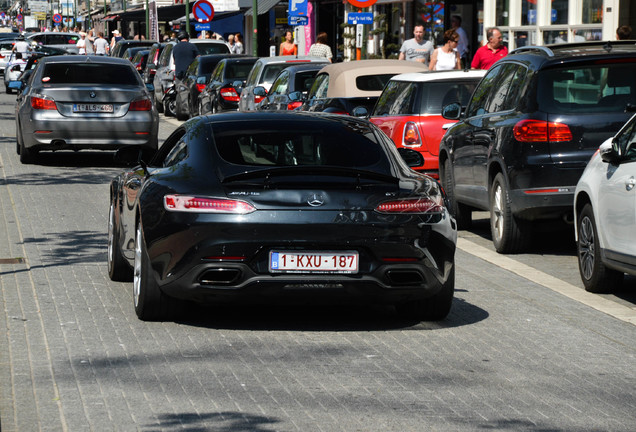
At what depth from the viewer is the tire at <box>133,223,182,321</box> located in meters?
8.02

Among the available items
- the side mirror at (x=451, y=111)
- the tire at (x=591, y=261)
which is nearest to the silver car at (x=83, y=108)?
the side mirror at (x=451, y=111)

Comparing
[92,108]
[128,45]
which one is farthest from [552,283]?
[128,45]

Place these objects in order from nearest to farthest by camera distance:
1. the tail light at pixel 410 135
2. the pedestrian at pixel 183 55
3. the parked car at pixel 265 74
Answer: the tail light at pixel 410 135, the parked car at pixel 265 74, the pedestrian at pixel 183 55

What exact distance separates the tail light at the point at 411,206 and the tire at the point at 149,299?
4.57 feet

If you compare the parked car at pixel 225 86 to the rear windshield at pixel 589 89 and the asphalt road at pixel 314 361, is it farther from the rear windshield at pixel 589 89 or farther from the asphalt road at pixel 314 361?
the asphalt road at pixel 314 361

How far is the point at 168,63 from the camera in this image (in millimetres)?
35000

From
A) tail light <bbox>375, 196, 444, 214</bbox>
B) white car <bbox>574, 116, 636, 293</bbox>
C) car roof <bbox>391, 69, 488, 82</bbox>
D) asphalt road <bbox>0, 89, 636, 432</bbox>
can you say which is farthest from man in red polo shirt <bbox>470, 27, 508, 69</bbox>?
tail light <bbox>375, 196, 444, 214</bbox>

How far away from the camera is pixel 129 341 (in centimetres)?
760

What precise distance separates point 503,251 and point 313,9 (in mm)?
38601

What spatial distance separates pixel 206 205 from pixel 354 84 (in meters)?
10.5

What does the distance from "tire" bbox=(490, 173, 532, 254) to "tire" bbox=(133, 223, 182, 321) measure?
4.38m

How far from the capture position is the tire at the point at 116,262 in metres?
9.66

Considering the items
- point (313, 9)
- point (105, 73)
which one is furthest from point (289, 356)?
point (313, 9)

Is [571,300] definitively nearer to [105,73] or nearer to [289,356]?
[289,356]
